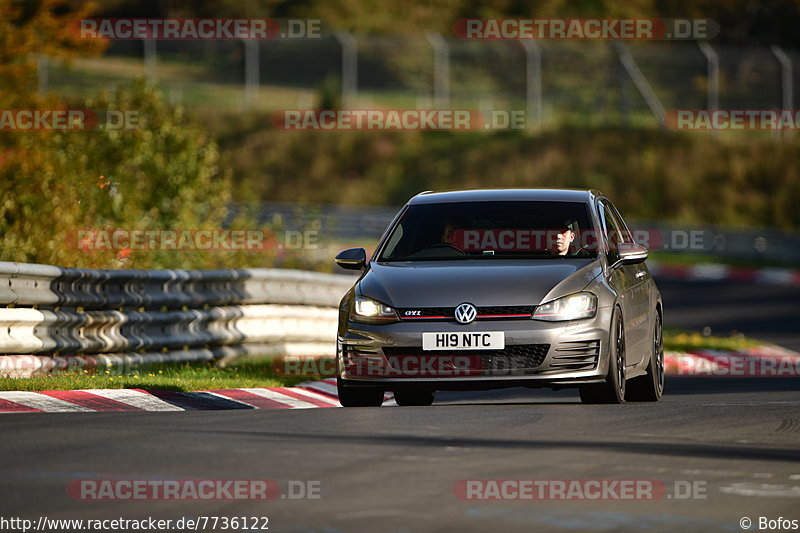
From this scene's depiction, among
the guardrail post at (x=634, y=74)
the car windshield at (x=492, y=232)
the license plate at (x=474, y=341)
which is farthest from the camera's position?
the guardrail post at (x=634, y=74)

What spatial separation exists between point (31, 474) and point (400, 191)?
4704 centimetres

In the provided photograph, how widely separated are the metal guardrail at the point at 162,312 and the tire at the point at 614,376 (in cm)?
453

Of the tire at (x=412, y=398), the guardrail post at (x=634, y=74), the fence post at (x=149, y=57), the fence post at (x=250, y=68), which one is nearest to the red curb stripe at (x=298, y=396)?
→ the tire at (x=412, y=398)

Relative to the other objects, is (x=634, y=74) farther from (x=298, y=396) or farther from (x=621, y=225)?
(x=298, y=396)

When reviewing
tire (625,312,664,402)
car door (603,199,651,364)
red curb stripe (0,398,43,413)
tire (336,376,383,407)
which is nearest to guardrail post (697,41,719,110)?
car door (603,199,651,364)

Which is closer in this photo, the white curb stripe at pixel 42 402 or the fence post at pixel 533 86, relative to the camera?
the white curb stripe at pixel 42 402

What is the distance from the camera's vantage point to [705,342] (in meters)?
22.6

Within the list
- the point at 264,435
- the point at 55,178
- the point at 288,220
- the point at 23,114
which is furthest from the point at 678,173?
the point at 264,435

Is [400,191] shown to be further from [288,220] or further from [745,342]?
[745,342]

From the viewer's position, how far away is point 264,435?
9.20 m

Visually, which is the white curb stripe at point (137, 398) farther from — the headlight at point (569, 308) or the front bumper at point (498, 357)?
the headlight at point (569, 308)

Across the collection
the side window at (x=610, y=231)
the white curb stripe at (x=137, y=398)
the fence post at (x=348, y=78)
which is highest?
the fence post at (x=348, y=78)

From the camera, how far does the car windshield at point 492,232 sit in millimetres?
12211

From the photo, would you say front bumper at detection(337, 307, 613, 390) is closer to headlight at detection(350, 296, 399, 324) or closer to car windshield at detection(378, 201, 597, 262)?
headlight at detection(350, 296, 399, 324)
